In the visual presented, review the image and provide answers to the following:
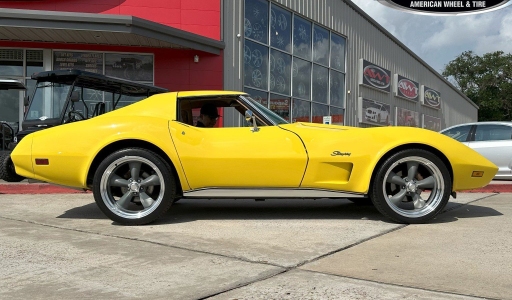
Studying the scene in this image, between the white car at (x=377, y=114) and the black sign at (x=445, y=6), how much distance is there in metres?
8.47

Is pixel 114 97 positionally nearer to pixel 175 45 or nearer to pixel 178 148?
pixel 175 45

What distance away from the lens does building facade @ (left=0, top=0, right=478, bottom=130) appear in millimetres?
12227

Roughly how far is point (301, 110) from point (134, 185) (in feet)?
46.1

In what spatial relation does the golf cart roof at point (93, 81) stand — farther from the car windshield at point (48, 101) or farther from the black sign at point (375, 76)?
the black sign at point (375, 76)

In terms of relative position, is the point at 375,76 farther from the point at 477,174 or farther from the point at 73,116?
the point at 477,174

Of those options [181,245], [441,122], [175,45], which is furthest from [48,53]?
[441,122]

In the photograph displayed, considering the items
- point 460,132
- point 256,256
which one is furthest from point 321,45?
point 256,256

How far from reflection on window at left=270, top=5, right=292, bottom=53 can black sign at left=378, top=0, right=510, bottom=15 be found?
3.81 m

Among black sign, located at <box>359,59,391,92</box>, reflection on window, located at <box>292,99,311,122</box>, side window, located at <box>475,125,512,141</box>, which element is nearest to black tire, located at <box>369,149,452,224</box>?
side window, located at <box>475,125,512,141</box>

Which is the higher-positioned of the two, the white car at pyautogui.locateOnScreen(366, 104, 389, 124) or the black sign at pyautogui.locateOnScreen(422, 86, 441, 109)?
the black sign at pyautogui.locateOnScreen(422, 86, 441, 109)

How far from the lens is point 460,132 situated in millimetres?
10156

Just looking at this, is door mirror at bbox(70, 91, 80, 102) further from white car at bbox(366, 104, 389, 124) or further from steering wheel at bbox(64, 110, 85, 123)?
white car at bbox(366, 104, 389, 124)

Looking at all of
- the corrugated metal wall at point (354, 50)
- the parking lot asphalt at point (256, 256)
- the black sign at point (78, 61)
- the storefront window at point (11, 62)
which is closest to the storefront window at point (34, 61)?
the storefront window at point (11, 62)

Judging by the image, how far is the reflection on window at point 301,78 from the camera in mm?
17875
